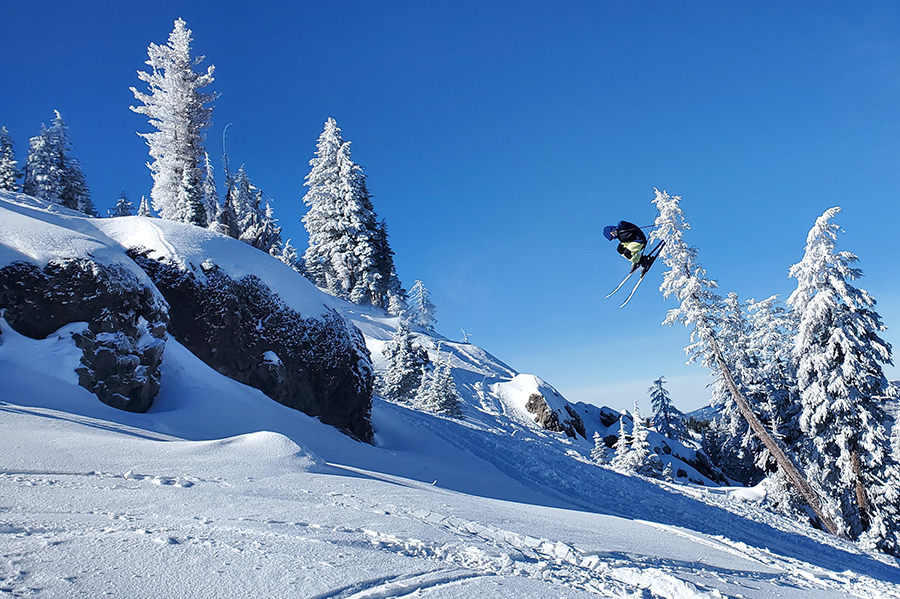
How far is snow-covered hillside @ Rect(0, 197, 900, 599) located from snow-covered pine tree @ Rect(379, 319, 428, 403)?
14.2 metres

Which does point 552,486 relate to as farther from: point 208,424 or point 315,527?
point 315,527

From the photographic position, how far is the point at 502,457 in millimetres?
15875

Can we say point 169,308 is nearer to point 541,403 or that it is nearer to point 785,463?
point 785,463

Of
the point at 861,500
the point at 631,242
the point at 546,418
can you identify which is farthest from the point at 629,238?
the point at 546,418

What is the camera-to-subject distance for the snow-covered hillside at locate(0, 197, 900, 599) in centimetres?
313

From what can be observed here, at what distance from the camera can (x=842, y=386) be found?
16500 millimetres

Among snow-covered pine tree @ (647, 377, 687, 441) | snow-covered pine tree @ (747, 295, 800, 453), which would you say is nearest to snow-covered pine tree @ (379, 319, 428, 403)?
snow-covered pine tree @ (747, 295, 800, 453)

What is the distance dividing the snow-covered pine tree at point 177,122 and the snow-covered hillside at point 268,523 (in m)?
17.5

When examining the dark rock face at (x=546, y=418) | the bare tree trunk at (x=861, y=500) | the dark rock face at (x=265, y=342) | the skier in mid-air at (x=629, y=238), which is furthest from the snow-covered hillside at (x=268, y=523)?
the dark rock face at (x=546, y=418)

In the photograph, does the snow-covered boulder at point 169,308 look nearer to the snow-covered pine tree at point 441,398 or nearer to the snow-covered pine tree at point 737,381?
the snow-covered pine tree at point 441,398

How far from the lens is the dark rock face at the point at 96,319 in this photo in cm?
863

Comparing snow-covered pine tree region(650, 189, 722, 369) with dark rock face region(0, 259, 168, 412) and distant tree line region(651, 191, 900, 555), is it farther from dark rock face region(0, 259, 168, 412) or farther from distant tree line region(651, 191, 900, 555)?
dark rock face region(0, 259, 168, 412)

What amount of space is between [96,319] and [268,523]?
7.55 metres

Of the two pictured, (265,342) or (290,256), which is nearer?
(265,342)
